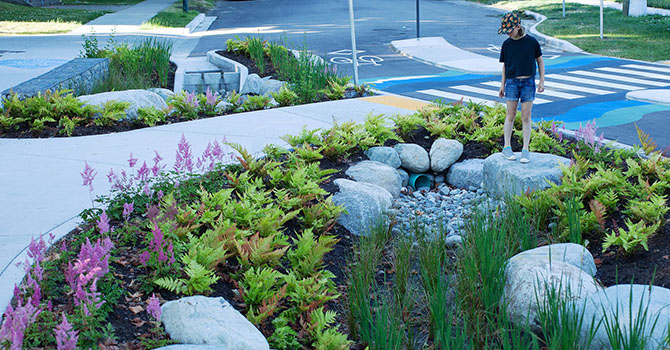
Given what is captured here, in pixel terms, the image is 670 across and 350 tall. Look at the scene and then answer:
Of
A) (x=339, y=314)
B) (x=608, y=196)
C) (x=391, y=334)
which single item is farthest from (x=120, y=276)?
(x=608, y=196)

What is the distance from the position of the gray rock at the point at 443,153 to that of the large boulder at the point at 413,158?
0.08 m

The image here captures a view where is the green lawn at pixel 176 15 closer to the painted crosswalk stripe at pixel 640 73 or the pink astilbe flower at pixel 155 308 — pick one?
the painted crosswalk stripe at pixel 640 73

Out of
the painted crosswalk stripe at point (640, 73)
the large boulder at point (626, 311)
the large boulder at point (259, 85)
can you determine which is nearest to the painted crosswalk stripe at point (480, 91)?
the painted crosswalk stripe at point (640, 73)

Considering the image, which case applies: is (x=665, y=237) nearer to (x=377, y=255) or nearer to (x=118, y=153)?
(x=377, y=255)

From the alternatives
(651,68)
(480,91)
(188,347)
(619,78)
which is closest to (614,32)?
(651,68)

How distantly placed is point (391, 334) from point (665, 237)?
9.00 feet

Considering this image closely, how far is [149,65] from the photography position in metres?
12.4

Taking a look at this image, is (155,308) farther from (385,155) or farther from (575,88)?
(575,88)

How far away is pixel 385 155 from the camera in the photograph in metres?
7.59

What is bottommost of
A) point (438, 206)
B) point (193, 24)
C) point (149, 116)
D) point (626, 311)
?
point (438, 206)

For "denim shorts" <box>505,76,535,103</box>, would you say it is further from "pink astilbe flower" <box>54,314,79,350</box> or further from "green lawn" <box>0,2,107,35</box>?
"green lawn" <box>0,2,107,35</box>

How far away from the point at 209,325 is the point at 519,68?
4520 mm

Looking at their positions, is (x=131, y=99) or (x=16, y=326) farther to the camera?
(x=131, y=99)

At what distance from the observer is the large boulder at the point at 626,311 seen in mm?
3756
